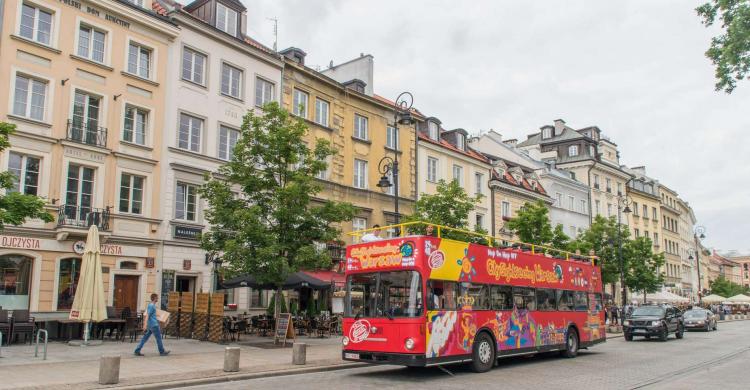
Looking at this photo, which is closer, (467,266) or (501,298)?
(467,266)

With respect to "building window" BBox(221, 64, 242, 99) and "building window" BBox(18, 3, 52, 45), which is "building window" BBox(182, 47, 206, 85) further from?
"building window" BBox(18, 3, 52, 45)

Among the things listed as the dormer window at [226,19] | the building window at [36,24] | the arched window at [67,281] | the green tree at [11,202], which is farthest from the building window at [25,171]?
the dormer window at [226,19]

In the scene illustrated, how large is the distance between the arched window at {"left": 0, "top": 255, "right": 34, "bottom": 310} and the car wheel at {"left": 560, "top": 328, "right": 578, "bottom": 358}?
17.5 meters

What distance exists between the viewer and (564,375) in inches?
573

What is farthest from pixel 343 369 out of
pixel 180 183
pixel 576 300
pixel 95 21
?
pixel 95 21

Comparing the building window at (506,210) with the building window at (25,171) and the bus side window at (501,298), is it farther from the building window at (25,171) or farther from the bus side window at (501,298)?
the building window at (25,171)

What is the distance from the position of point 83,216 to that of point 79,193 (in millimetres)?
825

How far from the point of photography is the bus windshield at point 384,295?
13.5 metres

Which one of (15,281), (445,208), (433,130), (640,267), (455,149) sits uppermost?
(433,130)

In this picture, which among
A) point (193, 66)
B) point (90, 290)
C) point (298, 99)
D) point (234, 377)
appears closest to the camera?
point (234, 377)

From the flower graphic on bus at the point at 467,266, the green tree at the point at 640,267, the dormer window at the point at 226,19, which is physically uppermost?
the dormer window at the point at 226,19

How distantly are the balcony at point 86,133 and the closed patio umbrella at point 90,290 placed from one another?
5437 millimetres

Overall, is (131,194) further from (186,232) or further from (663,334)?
(663,334)

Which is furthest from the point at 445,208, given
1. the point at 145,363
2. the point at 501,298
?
the point at 145,363
